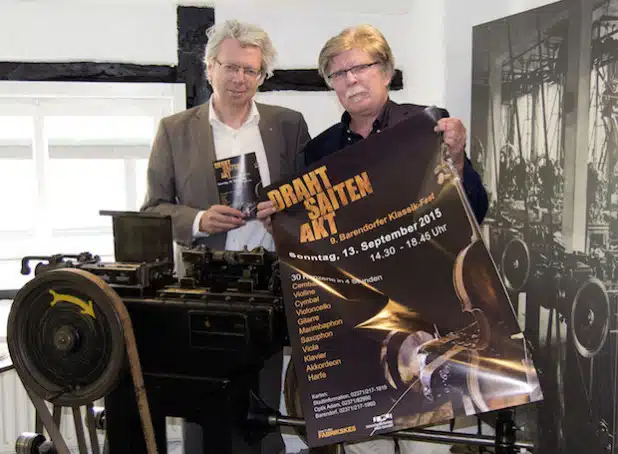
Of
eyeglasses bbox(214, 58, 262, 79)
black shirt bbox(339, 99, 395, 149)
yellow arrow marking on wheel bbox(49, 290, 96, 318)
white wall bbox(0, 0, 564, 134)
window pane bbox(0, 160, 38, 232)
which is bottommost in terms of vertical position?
yellow arrow marking on wheel bbox(49, 290, 96, 318)

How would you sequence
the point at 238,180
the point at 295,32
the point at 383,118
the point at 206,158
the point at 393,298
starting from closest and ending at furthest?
the point at 393,298 < the point at 383,118 < the point at 238,180 < the point at 206,158 < the point at 295,32

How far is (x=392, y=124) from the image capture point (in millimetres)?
1782

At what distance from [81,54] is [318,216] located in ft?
5.93

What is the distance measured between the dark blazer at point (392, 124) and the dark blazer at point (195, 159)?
0.14 meters

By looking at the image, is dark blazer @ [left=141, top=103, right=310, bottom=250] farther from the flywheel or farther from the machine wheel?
the machine wheel

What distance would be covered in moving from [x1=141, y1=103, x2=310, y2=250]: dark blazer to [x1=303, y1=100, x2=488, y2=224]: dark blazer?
0.45 ft

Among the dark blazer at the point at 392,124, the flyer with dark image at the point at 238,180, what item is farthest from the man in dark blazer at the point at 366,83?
the flyer with dark image at the point at 238,180

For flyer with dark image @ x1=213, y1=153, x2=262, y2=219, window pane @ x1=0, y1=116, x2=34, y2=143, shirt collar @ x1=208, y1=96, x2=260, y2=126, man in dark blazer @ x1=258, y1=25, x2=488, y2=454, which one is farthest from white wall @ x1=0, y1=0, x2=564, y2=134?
flyer with dark image @ x1=213, y1=153, x2=262, y2=219

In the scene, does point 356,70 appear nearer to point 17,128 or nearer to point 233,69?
point 233,69

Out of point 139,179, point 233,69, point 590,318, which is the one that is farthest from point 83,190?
point 590,318

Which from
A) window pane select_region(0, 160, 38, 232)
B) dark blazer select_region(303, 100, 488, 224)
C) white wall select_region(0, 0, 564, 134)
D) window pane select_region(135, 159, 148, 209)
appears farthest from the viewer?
window pane select_region(135, 159, 148, 209)

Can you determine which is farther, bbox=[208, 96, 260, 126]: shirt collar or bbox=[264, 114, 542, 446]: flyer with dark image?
bbox=[208, 96, 260, 126]: shirt collar

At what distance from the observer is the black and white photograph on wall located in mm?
1878

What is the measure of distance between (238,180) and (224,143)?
0.26 metres
